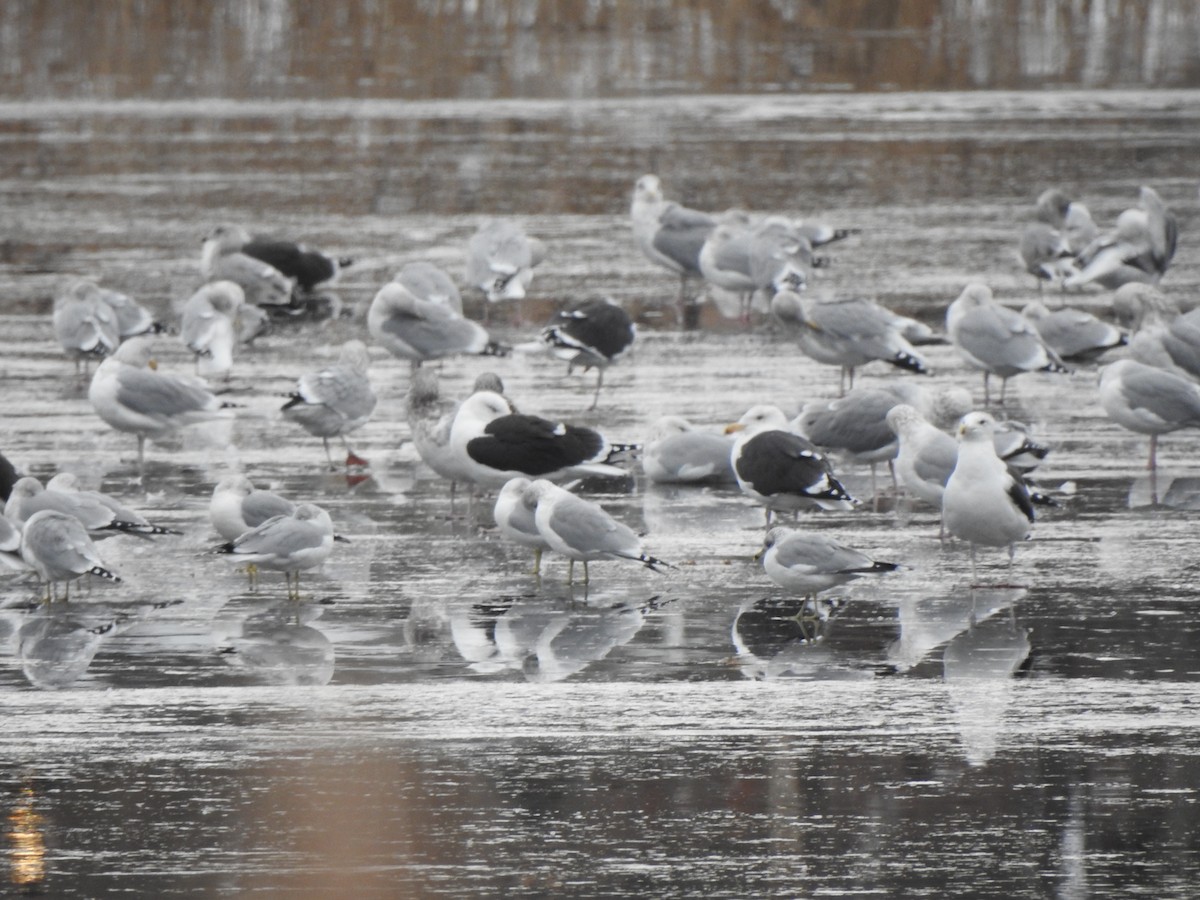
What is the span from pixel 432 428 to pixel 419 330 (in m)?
2.93

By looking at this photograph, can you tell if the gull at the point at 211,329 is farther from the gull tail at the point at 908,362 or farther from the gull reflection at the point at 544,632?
the gull reflection at the point at 544,632

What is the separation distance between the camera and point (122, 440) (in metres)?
12.5

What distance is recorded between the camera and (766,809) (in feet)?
21.6

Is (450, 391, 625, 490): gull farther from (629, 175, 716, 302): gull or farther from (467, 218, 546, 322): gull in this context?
(629, 175, 716, 302): gull

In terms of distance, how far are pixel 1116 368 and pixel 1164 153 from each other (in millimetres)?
13504

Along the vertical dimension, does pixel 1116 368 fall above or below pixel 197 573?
above

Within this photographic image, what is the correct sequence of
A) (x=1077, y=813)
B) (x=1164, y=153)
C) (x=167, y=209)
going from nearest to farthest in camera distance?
(x=1077, y=813) < (x=167, y=209) < (x=1164, y=153)

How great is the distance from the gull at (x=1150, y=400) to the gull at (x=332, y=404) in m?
4.26

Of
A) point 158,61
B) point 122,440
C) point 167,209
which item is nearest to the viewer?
point 122,440

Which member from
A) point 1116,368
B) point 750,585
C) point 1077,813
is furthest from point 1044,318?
point 1077,813

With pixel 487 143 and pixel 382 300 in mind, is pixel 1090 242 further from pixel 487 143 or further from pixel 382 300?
pixel 487 143

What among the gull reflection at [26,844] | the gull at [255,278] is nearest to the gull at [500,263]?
the gull at [255,278]

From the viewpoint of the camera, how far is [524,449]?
414 inches

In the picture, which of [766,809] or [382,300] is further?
[382,300]
